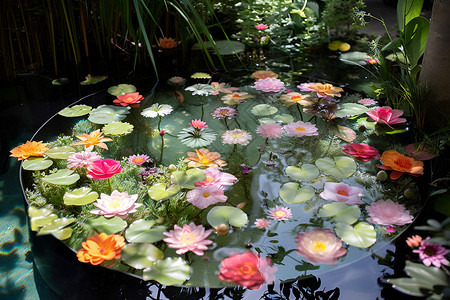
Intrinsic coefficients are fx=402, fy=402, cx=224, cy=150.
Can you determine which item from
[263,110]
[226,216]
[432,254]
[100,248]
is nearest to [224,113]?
[263,110]

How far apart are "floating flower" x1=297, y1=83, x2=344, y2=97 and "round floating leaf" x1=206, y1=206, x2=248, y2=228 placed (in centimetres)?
82

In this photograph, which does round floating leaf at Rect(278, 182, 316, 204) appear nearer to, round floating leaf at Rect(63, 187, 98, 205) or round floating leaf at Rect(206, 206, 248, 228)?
round floating leaf at Rect(206, 206, 248, 228)

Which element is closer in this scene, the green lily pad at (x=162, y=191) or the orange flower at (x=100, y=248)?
the orange flower at (x=100, y=248)

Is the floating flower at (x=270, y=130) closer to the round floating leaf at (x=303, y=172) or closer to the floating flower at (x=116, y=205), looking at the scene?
the round floating leaf at (x=303, y=172)

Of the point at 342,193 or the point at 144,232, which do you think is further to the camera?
the point at 342,193

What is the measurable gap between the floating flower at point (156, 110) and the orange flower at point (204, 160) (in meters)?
0.35

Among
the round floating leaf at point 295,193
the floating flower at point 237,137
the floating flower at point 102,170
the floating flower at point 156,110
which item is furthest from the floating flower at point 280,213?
the floating flower at point 156,110

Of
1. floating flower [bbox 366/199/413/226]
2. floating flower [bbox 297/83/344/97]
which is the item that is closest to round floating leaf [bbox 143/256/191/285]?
floating flower [bbox 366/199/413/226]

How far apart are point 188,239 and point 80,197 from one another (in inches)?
15.1

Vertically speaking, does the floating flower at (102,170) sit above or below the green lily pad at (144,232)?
above

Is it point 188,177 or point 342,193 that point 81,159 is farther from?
point 342,193

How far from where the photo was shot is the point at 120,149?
4.95 feet

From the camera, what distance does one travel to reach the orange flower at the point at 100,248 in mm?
1003

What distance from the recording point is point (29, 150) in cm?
142
